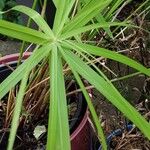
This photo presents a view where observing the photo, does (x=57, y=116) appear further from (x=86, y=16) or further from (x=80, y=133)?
(x=80, y=133)

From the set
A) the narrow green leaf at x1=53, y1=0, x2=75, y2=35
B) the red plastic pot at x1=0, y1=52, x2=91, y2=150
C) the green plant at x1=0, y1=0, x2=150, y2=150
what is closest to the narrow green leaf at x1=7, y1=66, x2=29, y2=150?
the green plant at x1=0, y1=0, x2=150, y2=150

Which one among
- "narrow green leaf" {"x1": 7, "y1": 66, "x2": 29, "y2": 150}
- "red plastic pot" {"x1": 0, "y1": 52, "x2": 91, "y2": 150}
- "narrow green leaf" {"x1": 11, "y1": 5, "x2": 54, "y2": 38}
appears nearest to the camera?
"narrow green leaf" {"x1": 7, "y1": 66, "x2": 29, "y2": 150}

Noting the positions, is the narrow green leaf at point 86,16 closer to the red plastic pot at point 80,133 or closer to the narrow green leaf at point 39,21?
the narrow green leaf at point 39,21

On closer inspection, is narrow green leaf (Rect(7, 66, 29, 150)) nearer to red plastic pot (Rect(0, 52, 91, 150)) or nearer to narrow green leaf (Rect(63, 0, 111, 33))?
narrow green leaf (Rect(63, 0, 111, 33))

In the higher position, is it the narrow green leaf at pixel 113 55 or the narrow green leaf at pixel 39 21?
the narrow green leaf at pixel 39 21

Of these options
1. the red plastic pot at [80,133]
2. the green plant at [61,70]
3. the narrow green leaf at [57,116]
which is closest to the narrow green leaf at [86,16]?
the green plant at [61,70]

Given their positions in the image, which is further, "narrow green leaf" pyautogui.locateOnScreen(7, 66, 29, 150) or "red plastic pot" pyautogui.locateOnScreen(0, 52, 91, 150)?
"red plastic pot" pyautogui.locateOnScreen(0, 52, 91, 150)
